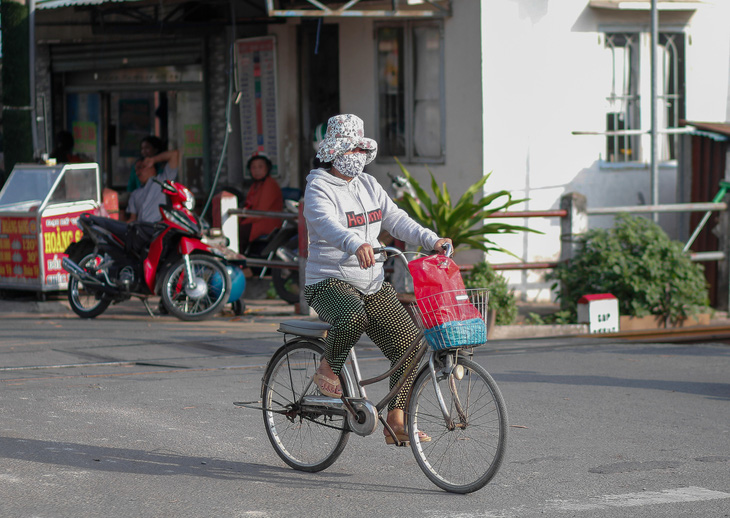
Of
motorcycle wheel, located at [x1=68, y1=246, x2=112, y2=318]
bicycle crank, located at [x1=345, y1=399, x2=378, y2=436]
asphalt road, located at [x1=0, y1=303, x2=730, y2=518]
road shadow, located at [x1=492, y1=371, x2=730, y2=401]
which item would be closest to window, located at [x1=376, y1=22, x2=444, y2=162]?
motorcycle wheel, located at [x1=68, y1=246, x2=112, y2=318]

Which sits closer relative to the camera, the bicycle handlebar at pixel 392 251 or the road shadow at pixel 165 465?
the bicycle handlebar at pixel 392 251

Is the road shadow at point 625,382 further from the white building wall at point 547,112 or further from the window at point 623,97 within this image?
the window at point 623,97

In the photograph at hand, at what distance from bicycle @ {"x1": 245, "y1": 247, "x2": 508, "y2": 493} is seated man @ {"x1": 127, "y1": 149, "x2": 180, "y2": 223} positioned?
7.69 m

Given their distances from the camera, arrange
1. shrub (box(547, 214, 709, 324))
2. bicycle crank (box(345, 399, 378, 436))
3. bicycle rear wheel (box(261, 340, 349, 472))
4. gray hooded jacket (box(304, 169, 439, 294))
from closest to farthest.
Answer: bicycle crank (box(345, 399, 378, 436)) → gray hooded jacket (box(304, 169, 439, 294)) → bicycle rear wheel (box(261, 340, 349, 472)) → shrub (box(547, 214, 709, 324))

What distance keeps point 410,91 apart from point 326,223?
29.8 feet

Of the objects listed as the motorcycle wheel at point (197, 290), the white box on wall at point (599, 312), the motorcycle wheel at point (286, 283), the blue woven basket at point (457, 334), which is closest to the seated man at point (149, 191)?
the motorcycle wheel at point (286, 283)

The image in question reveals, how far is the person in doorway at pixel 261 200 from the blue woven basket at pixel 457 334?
356 inches

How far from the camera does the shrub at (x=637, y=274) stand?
37.4ft

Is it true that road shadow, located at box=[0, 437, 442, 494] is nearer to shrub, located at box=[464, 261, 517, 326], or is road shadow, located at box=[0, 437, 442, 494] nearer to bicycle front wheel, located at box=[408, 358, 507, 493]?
bicycle front wheel, located at box=[408, 358, 507, 493]

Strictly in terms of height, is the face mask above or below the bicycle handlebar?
above

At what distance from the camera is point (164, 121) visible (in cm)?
1794

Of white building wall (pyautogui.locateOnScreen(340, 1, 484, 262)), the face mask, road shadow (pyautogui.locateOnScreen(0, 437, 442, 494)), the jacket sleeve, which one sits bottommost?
road shadow (pyautogui.locateOnScreen(0, 437, 442, 494))

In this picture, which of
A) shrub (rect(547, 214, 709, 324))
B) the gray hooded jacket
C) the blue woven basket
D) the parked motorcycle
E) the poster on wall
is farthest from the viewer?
the poster on wall

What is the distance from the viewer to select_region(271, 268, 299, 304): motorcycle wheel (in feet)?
42.0
